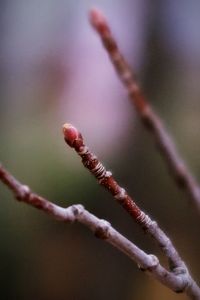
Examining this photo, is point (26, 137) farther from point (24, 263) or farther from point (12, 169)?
point (24, 263)

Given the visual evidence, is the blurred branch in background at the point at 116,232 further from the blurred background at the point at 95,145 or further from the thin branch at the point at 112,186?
the blurred background at the point at 95,145

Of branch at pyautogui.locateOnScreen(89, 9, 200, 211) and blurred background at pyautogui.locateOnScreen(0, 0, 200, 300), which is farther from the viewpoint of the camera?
blurred background at pyautogui.locateOnScreen(0, 0, 200, 300)

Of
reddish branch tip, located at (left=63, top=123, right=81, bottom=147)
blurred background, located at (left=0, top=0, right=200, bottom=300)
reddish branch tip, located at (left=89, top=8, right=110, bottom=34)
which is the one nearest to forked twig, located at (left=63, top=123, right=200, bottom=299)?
reddish branch tip, located at (left=63, top=123, right=81, bottom=147)

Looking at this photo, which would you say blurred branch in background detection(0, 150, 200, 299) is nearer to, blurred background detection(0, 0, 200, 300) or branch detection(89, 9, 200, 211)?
branch detection(89, 9, 200, 211)

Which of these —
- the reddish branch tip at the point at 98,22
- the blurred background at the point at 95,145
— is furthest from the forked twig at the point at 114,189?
the blurred background at the point at 95,145

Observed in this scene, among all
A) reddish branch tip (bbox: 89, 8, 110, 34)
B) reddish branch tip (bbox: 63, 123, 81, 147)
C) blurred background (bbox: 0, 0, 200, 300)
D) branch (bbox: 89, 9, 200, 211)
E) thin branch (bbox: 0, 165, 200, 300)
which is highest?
blurred background (bbox: 0, 0, 200, 300)

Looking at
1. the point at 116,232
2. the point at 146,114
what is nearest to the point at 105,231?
the point at 116,232

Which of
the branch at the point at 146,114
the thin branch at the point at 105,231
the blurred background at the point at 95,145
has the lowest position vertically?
the thin branch at the point at 105,231
